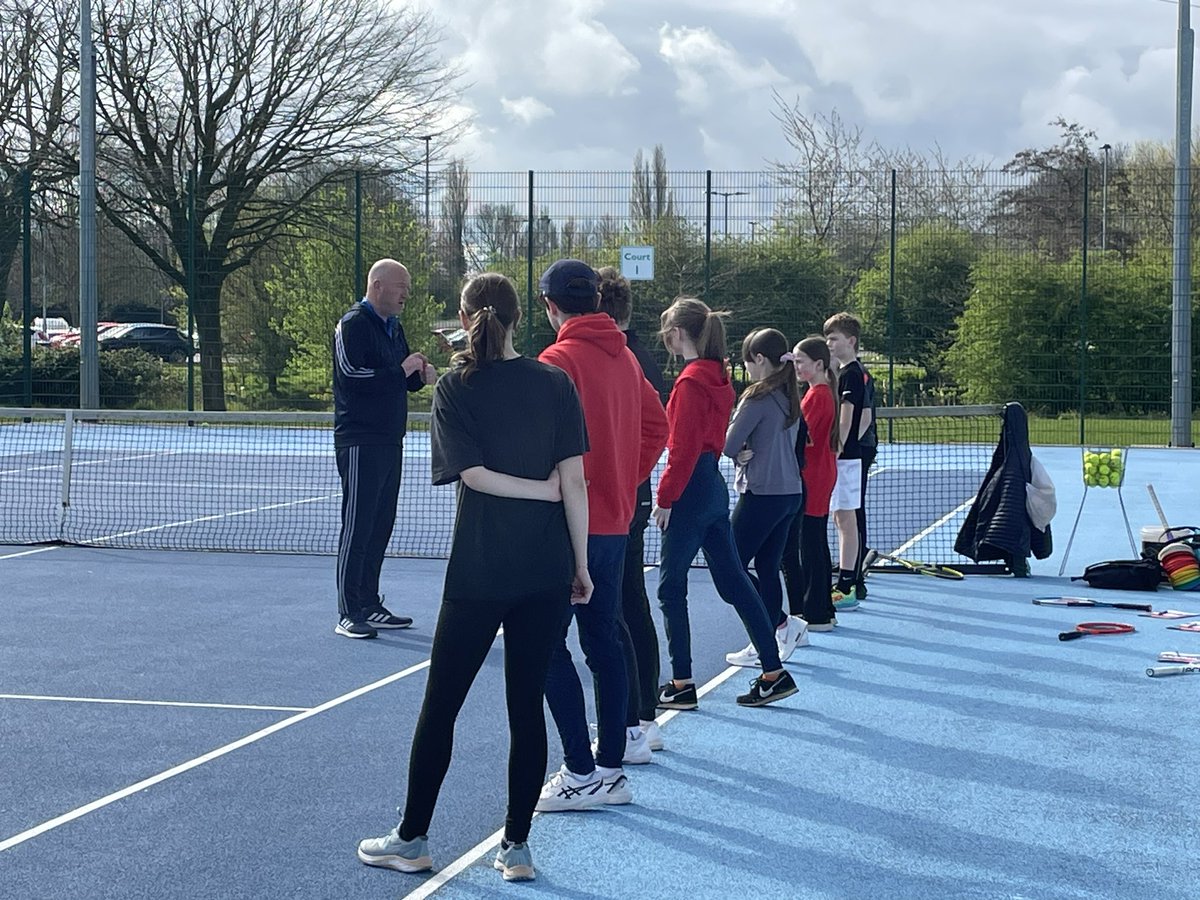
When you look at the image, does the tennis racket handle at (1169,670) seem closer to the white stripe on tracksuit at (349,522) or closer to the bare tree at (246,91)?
the white stripe on tracksuit at (349,522)

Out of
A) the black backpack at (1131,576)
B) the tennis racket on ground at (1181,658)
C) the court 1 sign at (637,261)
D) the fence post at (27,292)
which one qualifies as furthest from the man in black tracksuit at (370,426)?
the fence post at (27,292)

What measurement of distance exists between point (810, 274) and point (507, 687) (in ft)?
56.3

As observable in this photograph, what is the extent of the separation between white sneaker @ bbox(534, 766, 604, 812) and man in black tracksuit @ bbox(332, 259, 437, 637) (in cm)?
315

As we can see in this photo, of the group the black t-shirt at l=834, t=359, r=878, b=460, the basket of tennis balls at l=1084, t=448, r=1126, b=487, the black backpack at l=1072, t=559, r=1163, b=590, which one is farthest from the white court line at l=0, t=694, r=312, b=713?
the basket of tennis balls at l=1084, t=448, r=1126, b=487

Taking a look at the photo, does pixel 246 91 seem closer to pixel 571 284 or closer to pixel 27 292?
pixel 27 292

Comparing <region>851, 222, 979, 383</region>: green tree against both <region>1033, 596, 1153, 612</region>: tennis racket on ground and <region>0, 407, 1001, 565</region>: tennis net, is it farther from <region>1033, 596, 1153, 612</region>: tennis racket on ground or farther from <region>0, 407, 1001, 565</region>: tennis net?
<region>1033, 596, 1153, 612</region>: tennis racket on ground

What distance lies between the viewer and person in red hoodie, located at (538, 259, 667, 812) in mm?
4914

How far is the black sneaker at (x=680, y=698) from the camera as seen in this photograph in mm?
6441

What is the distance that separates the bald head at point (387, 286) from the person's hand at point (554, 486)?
12.4 feet

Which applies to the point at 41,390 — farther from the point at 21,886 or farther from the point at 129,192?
the point at 21,886

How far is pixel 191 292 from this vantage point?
856 inches

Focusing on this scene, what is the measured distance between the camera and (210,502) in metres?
14.5

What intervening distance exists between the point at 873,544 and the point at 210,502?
646 centimetres

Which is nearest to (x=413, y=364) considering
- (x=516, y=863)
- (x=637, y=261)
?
(x=516, y=863)
